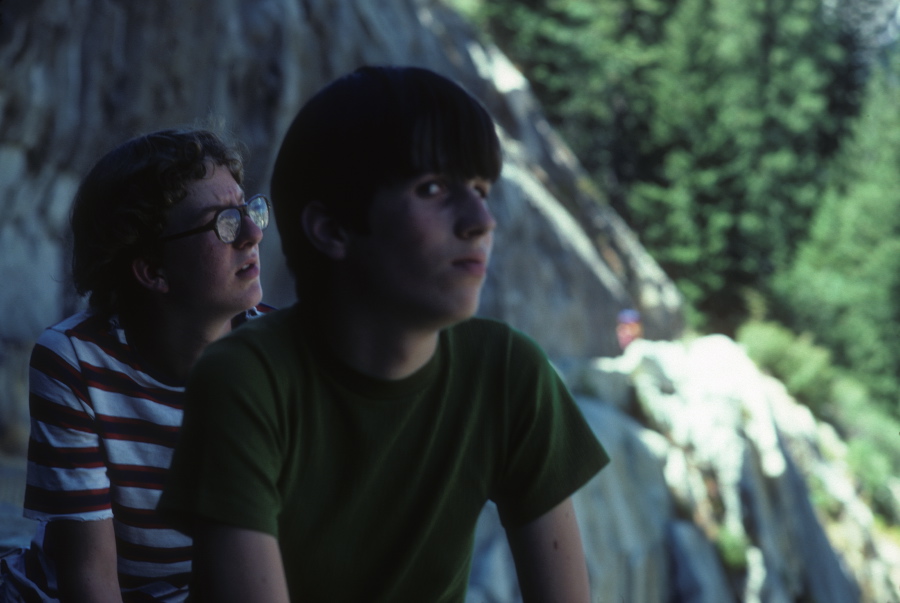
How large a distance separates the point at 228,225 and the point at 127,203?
0.22m

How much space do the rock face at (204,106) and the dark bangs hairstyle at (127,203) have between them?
0.45m

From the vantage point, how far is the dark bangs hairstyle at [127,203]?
2.07 metres

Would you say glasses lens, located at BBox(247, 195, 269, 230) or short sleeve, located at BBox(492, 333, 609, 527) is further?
glasses lens, located at BBox(247, 195, 269, 230)

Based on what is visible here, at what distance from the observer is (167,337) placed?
2.10m

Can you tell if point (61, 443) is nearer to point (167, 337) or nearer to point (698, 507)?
point (167, 337)

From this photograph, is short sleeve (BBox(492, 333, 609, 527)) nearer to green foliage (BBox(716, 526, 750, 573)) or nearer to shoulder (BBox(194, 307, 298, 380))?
shoulder (BBox(194, 307, 298, 380))

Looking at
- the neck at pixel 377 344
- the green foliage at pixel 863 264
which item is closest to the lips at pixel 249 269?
the neck at pixel 377 344

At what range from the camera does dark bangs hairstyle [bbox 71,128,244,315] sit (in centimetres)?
207

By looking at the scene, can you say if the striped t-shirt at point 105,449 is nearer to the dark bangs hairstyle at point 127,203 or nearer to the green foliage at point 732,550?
the dark bangs hairstyle at point 127,203

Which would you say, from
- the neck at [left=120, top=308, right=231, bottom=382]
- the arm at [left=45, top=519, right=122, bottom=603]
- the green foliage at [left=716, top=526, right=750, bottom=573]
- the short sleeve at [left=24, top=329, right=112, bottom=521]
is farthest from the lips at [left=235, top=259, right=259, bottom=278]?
the green foliage at [left=716, top=526, right=750, bottom=573]

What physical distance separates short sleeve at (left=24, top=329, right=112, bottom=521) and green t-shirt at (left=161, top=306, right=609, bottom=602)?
1.99 ft

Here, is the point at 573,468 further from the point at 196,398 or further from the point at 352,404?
the point at 196,398

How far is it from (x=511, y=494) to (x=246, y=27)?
35.0 feet

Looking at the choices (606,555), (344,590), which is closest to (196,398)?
(344,590)
